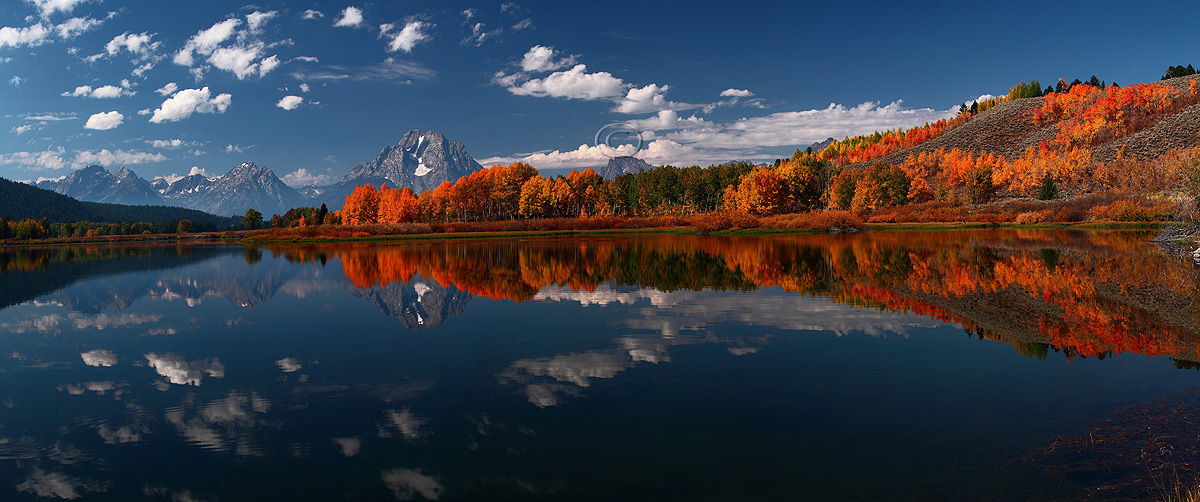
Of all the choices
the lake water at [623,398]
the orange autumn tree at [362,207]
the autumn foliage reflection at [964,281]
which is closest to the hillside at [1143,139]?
the autumn foliage reflection at [964,281]

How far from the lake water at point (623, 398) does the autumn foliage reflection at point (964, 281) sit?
0.19m

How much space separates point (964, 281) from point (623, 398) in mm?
20588

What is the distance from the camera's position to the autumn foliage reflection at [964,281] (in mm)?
14461

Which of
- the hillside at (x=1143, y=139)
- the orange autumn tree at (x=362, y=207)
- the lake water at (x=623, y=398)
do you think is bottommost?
the lake water at (x=623, y=398)

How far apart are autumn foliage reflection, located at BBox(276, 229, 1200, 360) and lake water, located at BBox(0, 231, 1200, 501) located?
19 centimetres

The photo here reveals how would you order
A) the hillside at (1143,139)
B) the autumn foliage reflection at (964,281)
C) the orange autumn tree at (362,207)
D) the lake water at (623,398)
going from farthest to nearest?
1. the orange autumn tree at (362,207)
2. the hillside at (1143,139)
3. the autumn foliage reflection at (964,281)
4. the lake water at (623,398)

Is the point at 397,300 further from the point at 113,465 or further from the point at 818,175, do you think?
the point at 818,175

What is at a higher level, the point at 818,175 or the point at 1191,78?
the point at 1191,78

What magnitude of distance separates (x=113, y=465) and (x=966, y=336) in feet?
56.3

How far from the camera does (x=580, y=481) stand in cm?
689

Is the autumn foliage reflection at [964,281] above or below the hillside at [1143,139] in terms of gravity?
below

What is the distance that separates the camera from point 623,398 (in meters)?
9.94

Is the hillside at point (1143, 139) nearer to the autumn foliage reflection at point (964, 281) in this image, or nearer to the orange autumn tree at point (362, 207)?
the autumn foliage reflection at point (964, 281)

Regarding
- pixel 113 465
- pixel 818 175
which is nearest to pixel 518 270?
pixel 113 465
